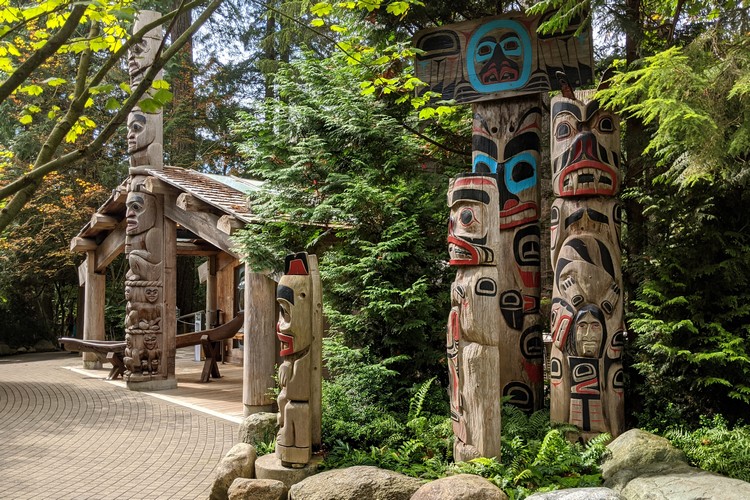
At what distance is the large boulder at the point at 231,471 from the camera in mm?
6113

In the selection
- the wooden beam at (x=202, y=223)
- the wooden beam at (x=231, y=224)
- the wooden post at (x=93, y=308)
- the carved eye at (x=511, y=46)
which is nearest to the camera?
the carved eye at (x=511, y=46)

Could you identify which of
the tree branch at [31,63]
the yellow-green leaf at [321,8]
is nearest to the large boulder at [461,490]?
the yellow-green leaf at [321,8]

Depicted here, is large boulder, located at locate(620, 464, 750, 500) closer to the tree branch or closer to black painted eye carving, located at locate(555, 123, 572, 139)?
black painted eye carving, located at locate(555, 123, 572, 139)

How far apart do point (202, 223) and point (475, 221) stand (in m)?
6.45

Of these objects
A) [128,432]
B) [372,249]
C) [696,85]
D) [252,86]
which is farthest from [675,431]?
[252,86]

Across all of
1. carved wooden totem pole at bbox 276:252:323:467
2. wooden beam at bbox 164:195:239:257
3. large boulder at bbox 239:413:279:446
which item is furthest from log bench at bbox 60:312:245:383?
carved wooden totem pole at bbox 276:252:323:467

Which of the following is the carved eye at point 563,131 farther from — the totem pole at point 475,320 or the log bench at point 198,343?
the log bench at point 198,343

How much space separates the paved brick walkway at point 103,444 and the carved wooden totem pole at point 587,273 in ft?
12.3

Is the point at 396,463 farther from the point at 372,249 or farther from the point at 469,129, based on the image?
the point at 469,129

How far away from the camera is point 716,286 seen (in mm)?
6270

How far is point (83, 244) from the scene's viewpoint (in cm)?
1495

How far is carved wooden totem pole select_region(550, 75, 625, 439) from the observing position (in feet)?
19.7

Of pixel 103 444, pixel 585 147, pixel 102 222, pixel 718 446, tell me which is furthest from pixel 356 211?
pixel 102 222

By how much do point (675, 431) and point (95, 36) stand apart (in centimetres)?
556
